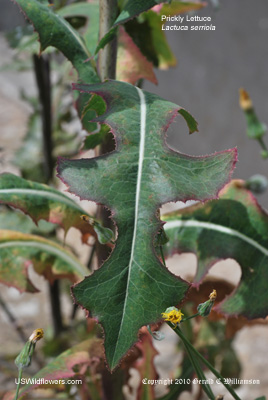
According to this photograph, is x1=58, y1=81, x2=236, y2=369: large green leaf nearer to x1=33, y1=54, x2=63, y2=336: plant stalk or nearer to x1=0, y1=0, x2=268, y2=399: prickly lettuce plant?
x1=0, y1=0, x2=268, y2=399: prickly lettuce plant

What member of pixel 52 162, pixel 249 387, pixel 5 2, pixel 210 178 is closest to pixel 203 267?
pixel 210 178

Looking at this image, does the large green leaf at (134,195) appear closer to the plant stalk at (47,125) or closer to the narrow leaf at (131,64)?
the narrow leaf at (131,64)

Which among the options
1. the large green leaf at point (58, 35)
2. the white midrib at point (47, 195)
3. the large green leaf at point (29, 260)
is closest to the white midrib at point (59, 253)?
the large green leaf at point (29, 260)

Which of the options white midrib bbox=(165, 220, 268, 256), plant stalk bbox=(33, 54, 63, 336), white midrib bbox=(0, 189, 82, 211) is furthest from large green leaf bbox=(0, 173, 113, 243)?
plant stalk bbox=(33, 54, 63, 336)

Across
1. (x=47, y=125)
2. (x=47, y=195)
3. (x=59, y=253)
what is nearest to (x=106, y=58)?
(x=47, y=195)

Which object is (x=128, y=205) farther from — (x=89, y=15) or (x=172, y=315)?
(x=89, y=15)
